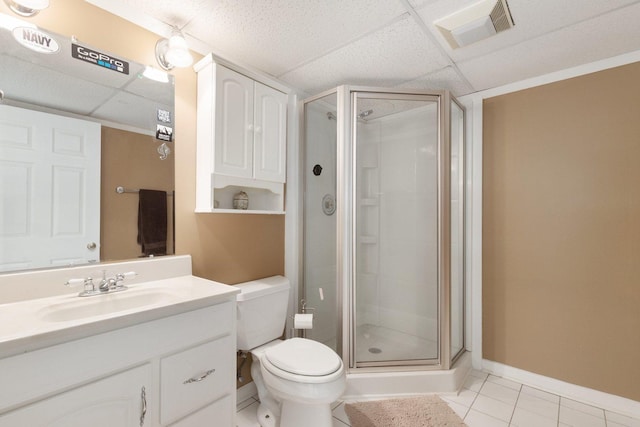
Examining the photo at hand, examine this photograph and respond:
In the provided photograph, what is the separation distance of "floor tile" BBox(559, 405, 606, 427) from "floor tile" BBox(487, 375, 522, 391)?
29 cm

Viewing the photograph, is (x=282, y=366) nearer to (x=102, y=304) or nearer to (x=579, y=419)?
(x=102, y=304)

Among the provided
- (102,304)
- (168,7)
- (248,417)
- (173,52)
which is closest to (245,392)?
(248,417)

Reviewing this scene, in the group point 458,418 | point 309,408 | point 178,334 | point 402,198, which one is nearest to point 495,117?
point 402,198

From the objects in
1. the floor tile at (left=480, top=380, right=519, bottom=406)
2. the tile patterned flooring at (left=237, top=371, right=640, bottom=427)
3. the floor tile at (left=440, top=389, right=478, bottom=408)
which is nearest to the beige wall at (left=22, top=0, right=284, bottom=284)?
the tile patterned flooring at (left=237, top=371, right=640, bottom=427)

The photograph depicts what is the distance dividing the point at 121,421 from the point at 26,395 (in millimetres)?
314

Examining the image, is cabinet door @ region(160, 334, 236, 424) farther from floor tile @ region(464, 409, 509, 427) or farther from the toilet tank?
floor tile @ region(464, 409, 509, 427)

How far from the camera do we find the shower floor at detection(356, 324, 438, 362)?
214cm

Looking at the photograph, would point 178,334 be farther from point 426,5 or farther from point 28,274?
point 426,5

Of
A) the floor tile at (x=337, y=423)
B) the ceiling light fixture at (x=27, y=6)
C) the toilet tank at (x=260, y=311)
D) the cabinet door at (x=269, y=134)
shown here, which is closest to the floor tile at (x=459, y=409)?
the floor tile at (x=337, y=423)

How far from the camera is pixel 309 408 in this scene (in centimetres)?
150

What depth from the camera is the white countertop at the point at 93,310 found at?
849 millimetres

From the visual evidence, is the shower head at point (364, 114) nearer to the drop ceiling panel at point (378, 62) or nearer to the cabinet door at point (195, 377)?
the drop ceiling panel at point (378, 62)

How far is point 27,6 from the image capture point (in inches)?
46.9

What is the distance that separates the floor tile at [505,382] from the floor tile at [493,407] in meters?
0.26
